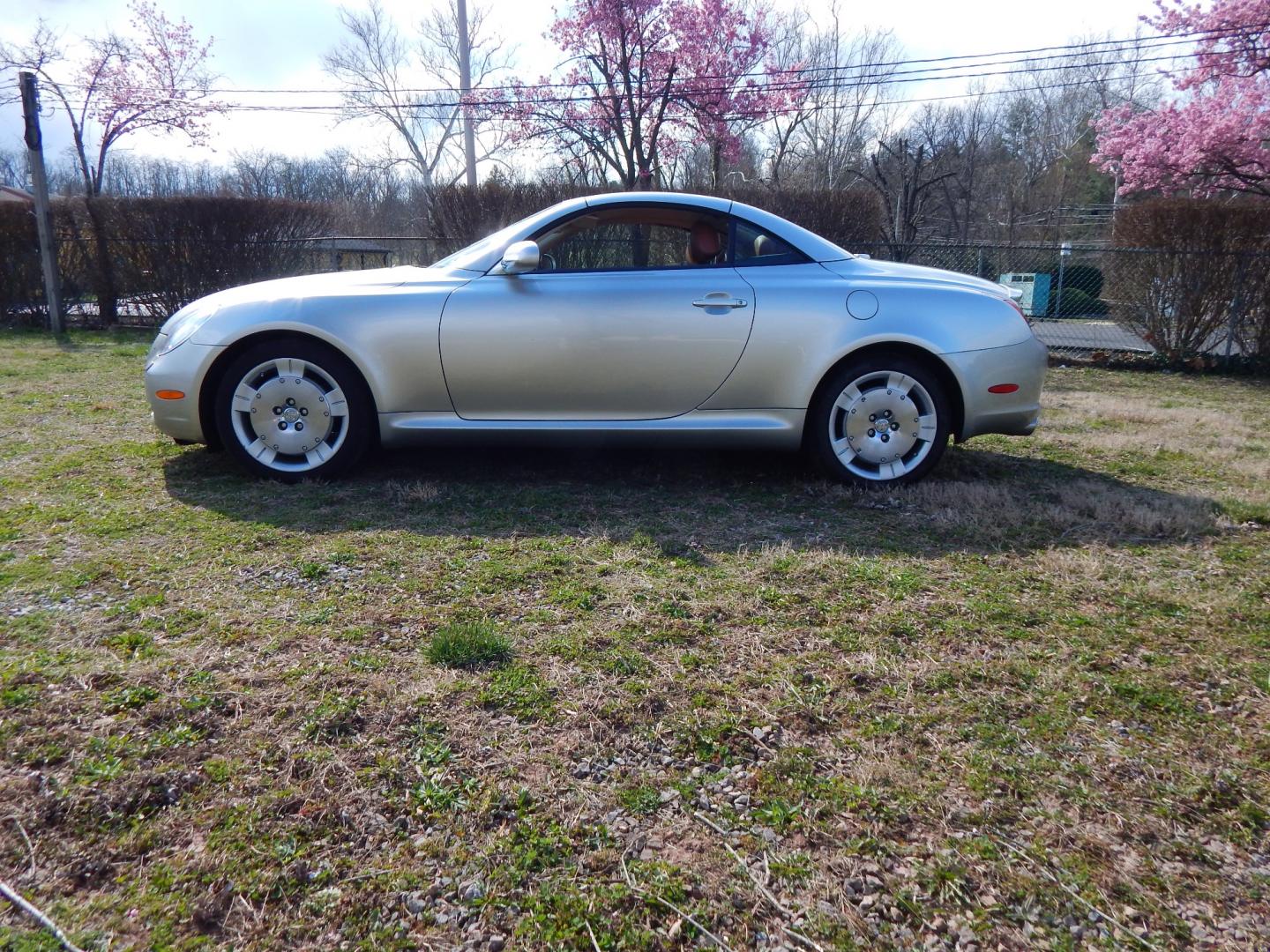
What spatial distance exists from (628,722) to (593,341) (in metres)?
2.46

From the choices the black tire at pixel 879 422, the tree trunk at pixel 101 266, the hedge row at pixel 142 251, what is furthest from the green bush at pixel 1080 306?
the tree trunk at pixel 101 266

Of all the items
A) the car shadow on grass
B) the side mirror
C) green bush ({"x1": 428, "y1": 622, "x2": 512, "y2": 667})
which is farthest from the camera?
the side mirror

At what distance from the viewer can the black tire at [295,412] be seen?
4348mm

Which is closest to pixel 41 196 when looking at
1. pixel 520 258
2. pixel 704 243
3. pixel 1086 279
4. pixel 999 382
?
pixel 520 258

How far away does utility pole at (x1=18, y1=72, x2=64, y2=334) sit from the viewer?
13.0m

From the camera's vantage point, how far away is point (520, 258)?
425 cm

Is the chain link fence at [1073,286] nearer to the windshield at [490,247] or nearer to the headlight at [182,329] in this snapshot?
the windshield at [490,247]

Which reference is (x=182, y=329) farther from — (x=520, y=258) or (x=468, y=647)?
(x=468, y=647)

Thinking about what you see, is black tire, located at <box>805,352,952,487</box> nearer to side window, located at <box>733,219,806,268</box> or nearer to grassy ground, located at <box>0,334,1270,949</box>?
grassy ground, located at <box>0,334,1270,949</box>

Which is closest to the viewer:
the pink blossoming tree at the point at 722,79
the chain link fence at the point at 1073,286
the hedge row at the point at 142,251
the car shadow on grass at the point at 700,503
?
the car shadow on grass at the point at 700,503

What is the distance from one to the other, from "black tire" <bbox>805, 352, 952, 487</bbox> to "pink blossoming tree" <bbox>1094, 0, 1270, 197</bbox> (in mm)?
12652

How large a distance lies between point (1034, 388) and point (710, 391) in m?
1.78

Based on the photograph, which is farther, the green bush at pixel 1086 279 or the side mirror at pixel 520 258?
the green bush at pixel 1086 279

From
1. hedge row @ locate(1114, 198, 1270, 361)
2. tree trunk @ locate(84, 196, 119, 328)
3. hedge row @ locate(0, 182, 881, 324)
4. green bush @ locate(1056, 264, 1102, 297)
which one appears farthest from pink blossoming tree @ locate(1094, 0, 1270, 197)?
tree trunk @ locate(84, 196, 119, 328)
